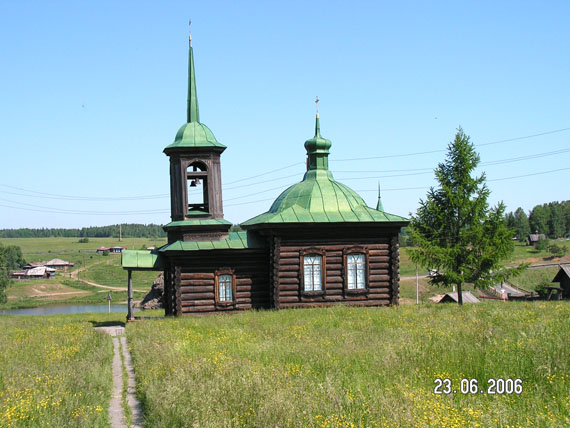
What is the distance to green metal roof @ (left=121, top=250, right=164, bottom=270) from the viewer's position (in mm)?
22719

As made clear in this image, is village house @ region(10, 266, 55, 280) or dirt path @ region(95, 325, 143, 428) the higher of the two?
dirt path @ region(95, 325, 143, 428)

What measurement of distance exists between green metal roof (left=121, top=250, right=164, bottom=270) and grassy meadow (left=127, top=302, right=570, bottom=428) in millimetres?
6764

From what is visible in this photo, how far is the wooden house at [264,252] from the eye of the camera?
74.0 feet

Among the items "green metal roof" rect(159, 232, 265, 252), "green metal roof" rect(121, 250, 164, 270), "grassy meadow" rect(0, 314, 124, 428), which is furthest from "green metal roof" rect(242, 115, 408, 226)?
"grassy meadow" rect(0, 314, 124, 428)

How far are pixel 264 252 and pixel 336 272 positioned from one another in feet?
9.97

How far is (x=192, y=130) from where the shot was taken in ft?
79.4

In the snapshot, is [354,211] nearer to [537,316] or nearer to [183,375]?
[537,316]

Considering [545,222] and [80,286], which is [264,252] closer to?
[80,286]

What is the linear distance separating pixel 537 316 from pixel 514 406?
9.89 m

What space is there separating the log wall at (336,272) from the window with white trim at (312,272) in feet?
0.81

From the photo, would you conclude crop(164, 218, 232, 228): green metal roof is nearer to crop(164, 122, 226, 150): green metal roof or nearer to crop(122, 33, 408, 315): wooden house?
crop(122, 33, 408, 315): wooden house

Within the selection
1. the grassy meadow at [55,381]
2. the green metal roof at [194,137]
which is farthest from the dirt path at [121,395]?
the green metal roof at [194,137]

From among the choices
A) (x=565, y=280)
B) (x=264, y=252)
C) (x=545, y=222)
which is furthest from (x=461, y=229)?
(x=545, y=222)
